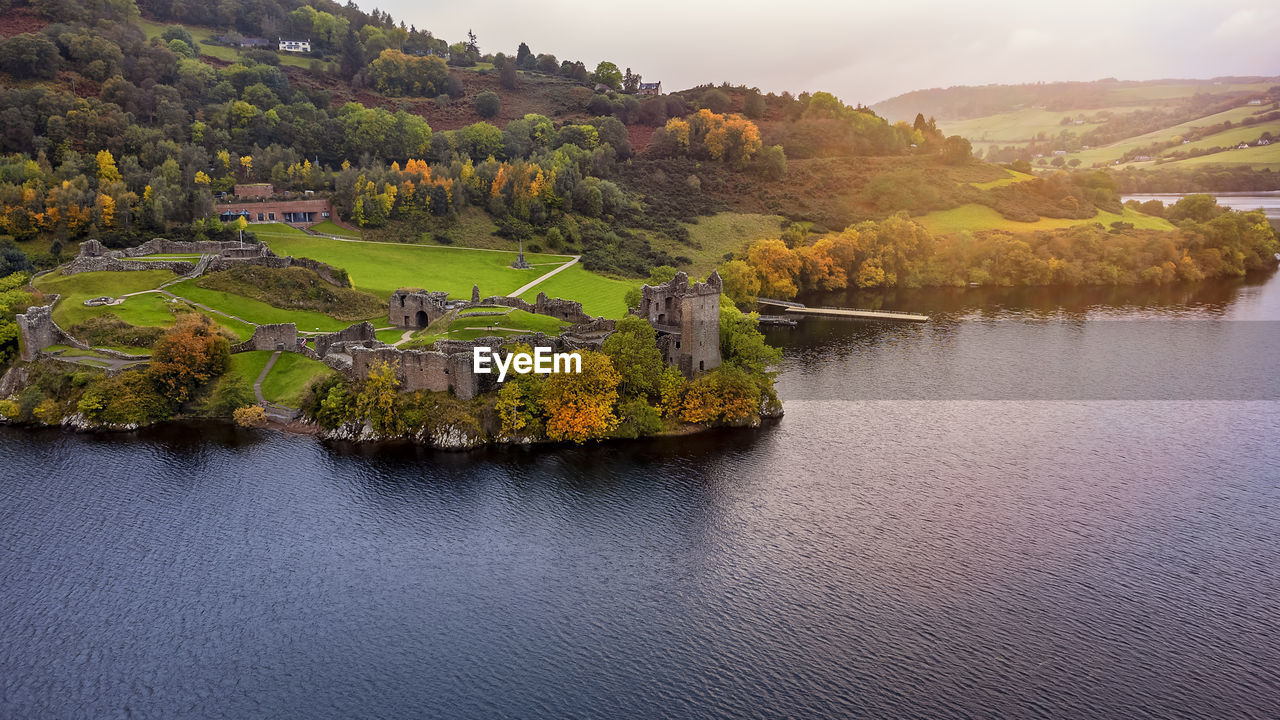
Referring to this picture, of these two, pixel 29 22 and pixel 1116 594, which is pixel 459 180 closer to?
pixel 29 22

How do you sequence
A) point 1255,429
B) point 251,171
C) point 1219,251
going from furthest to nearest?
1. point 1219,251
2. point 251,171
3. point 1255,429

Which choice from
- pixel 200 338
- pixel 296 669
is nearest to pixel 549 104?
pixel 200 338

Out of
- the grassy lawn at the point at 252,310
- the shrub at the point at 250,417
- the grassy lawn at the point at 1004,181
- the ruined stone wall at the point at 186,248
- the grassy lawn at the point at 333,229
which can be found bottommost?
the shrub at the point at 250,417

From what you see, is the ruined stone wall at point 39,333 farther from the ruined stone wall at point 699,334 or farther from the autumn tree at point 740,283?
the autumn tree at point 740,283

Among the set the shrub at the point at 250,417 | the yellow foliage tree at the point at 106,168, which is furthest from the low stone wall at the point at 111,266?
the yellow foliage tree at the point at 106,168

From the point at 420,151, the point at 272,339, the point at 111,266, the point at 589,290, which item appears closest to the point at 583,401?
the point at 272,339

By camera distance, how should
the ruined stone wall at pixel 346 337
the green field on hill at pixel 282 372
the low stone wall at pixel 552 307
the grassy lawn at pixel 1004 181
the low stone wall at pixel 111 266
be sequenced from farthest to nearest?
the grassy lawn at pixel 1004 181
the low stone wall at pixel 111 266
the low stone wall at pixel 552 307
the ruined stone wall at pixel 346 337
the green field on hill at pixel 282 372

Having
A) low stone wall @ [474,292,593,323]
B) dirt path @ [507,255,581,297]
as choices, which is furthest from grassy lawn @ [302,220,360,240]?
low stone wall @ [474,292,593,323]
